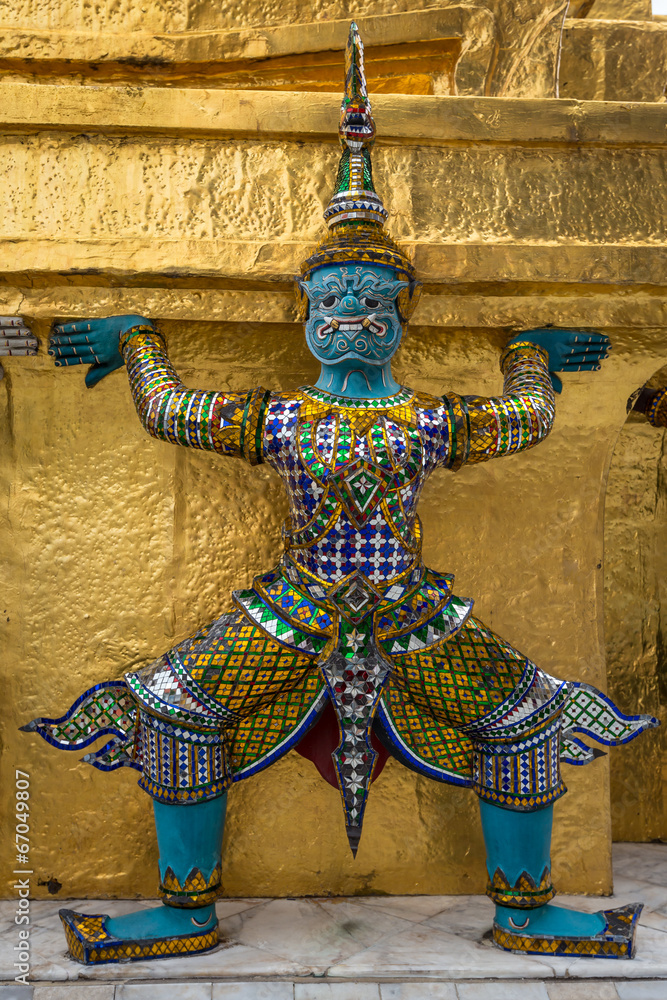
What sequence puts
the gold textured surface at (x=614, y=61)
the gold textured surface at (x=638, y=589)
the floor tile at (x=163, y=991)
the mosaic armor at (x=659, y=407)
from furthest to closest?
the gold textured surface at (x=614, y=61) < the gold textured surface at (x=638, y=589) < the mosaic armor at (x=659, y=407) < the floor tile at (x=163, y=991)

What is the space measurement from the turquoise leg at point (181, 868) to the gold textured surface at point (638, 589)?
1.79m

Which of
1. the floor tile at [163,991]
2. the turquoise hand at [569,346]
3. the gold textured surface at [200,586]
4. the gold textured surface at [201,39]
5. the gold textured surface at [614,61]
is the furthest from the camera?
the gold textured surface at [614,61]

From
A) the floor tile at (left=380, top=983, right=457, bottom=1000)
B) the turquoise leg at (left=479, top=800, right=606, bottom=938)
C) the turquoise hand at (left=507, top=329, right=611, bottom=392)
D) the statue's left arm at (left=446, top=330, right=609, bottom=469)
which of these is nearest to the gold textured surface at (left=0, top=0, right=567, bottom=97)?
the turquoise hand at (left=507, top=329, right=611, bottom=392)

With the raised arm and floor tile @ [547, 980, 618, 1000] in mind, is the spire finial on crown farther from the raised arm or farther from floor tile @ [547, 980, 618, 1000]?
floor tile @ [547, 980, 618, 1000]

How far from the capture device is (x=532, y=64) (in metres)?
3.07

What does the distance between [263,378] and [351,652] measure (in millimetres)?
987

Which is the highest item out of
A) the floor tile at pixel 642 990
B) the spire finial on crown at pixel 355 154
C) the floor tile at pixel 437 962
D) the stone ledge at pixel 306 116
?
the stone ledge at pixel 306 116

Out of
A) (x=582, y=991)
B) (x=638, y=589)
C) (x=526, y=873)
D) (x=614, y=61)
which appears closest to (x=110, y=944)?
(x=526, y=873)

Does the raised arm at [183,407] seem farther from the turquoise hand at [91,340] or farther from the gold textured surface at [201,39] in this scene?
the gold textured surface at [201,39]

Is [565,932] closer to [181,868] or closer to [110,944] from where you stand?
[181,868]

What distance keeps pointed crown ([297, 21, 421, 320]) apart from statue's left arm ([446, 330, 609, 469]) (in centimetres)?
33

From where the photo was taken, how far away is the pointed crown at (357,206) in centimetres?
226

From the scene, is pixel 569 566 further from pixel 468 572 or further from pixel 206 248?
pixel 206 248

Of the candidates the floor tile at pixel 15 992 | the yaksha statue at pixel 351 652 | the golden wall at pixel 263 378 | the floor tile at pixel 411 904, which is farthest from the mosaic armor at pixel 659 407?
the floor tile at pixel 15 992
